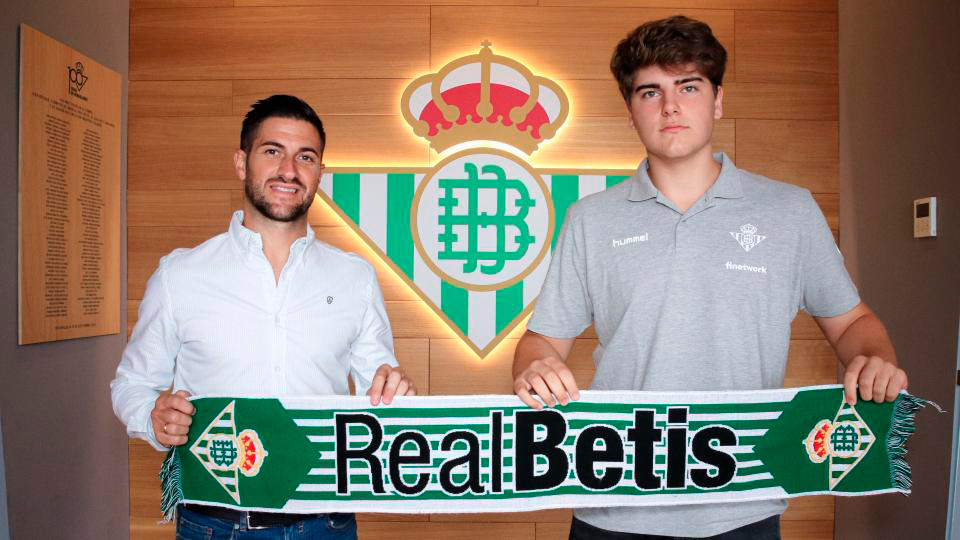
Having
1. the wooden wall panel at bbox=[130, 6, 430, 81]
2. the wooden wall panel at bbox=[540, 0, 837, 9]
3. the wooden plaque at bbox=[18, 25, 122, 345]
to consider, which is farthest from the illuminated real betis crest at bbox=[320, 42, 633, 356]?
the wooden plaque at bbox=[18, 25, 122, 345]

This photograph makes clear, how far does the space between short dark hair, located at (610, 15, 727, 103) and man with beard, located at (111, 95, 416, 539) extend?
2.68 ft

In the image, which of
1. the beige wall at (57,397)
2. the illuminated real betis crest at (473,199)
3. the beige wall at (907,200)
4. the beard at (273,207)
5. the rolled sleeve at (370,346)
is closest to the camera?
the beard at (273,207)

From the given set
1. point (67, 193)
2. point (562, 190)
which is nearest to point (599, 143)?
point (562, 190)

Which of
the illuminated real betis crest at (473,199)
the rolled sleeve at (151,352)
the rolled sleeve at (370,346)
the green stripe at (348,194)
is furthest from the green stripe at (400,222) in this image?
the rolled sleeve at (151,352)

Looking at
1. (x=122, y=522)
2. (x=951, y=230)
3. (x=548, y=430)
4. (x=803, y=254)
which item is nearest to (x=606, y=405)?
(x=548, y=430)

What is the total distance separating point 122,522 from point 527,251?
6.53 ft

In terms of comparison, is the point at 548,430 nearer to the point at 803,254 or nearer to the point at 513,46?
the point at 803,254

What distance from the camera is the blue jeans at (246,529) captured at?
5.10 feet

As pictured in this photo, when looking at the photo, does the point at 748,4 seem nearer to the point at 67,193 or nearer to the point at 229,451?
the point at 229,451

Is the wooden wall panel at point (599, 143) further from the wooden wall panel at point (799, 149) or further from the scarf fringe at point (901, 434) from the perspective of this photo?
the scarf fringe at point (901, 434)

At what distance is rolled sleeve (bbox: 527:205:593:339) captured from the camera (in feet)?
5.00

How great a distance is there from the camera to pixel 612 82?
2895mm

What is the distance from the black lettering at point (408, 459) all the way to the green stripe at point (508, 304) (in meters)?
→ 1.34

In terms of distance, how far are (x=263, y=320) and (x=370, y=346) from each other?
0.29m
